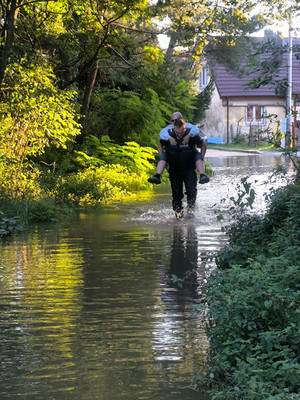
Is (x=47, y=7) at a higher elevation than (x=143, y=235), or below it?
higher

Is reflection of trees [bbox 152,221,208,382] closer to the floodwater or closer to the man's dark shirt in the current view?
the floodwater

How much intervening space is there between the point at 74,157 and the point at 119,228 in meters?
9.76

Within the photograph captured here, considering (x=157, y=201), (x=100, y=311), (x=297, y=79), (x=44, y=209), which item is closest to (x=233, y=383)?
(x=100, y=311)

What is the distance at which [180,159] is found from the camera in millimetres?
16422

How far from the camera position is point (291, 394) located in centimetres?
518

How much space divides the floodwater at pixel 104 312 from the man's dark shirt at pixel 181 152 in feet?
4.24

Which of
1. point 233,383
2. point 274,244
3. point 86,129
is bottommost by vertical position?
point 233,383

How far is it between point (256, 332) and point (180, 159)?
33.9 ft

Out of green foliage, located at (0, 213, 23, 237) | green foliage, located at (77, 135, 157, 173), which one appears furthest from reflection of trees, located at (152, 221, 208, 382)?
green foliage, located at (77, 135, 157, 173)

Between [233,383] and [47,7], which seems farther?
[47,7]

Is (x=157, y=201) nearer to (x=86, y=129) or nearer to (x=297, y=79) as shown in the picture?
(x=86, y=129)

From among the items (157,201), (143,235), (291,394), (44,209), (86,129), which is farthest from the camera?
(86,129)

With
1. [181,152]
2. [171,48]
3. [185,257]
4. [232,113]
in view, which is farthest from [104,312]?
[232,113]

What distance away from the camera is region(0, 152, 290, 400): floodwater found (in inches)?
251
